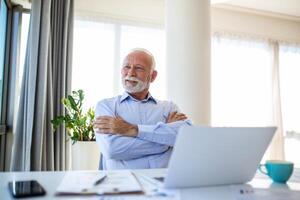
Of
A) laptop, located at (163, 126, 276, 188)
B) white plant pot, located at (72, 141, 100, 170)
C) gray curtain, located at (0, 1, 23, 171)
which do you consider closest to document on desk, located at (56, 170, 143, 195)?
laptop, located at (163, 126, 276, 188)

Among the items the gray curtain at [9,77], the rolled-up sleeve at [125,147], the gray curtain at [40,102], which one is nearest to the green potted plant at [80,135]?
the gray curtain at [40,102]

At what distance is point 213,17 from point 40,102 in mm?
2686

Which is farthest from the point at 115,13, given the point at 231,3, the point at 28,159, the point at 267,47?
the point at 267,47

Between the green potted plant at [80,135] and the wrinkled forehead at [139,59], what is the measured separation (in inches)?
39.2

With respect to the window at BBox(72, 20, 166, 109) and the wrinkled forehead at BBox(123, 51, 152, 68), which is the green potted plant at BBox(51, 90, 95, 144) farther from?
the wrinkled forehead at BBox(123, 51, 152, 68)

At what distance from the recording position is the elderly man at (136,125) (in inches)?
56.2

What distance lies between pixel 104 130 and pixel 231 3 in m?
3.23

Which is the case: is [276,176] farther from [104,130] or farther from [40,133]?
[40,133]

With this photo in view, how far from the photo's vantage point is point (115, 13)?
349 centimetres

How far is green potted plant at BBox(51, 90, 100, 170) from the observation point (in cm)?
252

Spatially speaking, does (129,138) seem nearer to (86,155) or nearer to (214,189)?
(214,189)

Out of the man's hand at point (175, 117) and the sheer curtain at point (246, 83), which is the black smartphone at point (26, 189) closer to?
the man's hand at point (175, 117)

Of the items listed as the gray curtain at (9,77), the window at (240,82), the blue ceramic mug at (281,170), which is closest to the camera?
the blue ceramic mug at (281,170)

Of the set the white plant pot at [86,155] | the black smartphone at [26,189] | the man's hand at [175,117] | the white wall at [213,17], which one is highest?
the white wall at [213,17]
